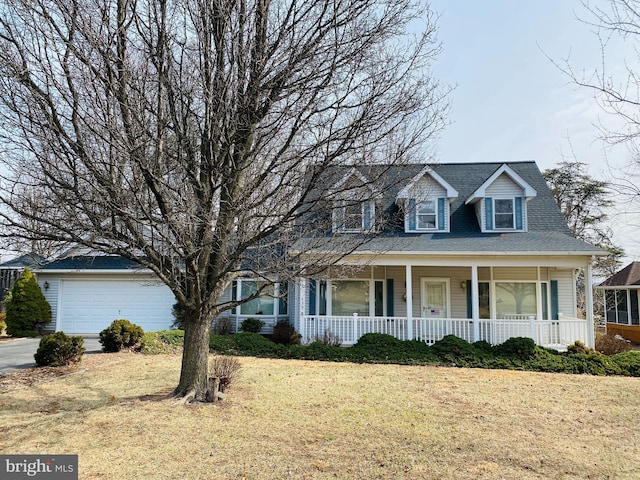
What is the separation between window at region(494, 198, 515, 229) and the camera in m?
15.0

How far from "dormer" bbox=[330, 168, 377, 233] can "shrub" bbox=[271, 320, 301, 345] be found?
7.14 metres

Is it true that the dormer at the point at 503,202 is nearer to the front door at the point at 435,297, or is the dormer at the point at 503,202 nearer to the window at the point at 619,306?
the front door at the point at 435,297

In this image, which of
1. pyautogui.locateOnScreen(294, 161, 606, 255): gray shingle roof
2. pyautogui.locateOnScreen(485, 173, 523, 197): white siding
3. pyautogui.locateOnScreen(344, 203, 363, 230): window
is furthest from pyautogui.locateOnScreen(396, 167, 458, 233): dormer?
pyautogui.locateOnScreen(344, 203, 363, 230): window

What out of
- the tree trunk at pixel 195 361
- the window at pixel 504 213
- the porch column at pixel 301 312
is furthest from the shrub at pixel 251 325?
the window at pixel 504 213

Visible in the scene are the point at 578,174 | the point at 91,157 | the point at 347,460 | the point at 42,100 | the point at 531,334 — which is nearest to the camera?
the point at 347,460

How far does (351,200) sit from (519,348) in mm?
8466

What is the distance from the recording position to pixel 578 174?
93.2ft

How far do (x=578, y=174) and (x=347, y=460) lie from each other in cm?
2995

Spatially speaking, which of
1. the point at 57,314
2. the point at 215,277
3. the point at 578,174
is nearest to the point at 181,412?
the point at 215,277

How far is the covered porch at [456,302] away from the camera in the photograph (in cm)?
1304

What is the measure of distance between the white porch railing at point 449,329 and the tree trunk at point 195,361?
22.5ft

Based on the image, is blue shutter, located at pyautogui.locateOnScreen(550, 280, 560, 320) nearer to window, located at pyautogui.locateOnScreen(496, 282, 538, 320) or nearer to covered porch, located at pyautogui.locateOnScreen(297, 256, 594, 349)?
covered porch, located at pyautogui.locateOnScreen(297, 256, 594, 349)

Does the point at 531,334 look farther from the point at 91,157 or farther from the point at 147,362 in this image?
the point at 91,157

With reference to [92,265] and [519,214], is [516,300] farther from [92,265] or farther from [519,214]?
[92,265]
